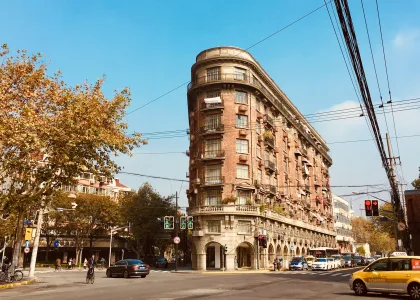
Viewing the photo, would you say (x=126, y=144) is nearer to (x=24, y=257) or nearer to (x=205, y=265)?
(x=205, y=265)

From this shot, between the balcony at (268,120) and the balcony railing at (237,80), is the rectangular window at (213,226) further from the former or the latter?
the balcony railing at (237,80)

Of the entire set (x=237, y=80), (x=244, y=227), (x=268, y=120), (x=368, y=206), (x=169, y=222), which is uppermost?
(x=237, y=80)

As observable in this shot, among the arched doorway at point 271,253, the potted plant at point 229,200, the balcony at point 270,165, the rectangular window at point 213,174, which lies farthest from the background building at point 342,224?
the rectangular window at point 213,174

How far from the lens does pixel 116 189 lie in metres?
78.7

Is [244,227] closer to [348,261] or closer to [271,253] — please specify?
[271,253]

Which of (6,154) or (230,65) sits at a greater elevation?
(230,65)

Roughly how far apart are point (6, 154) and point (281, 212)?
4135cm

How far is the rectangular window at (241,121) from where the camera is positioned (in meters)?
48.3

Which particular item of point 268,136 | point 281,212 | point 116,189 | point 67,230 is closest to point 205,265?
point 281,212

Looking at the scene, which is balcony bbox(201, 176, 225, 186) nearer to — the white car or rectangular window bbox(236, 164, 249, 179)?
rectangular window bbox(236, 164, 249, 179)

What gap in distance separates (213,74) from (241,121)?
6932mm

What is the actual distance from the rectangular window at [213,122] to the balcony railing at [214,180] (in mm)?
6071

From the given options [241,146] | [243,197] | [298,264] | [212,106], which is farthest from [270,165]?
[298,264]

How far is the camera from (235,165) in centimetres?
4669
